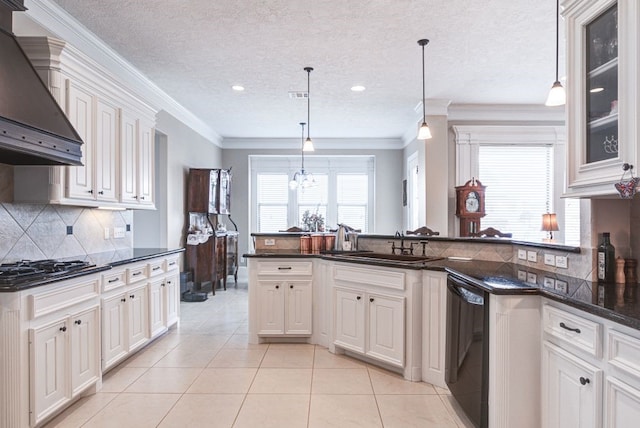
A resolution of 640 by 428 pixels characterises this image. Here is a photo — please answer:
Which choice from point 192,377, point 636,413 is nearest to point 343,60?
point 192,377

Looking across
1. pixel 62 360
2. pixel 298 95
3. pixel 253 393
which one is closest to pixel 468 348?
pixel 253 393

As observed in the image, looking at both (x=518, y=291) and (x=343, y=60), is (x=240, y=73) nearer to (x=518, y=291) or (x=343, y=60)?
(x=343, y=60)

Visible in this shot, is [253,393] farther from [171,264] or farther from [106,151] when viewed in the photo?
[106,151]

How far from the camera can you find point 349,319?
11.3 feet

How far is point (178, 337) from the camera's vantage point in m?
4.17

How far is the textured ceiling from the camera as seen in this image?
3.18m

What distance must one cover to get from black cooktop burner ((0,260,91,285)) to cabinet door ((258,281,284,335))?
5.33ft

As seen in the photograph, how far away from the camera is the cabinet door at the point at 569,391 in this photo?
158cm

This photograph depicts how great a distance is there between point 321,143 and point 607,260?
23.0 feet

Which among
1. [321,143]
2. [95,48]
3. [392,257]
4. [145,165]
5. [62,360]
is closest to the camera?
[62,360]

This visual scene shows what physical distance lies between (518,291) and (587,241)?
0.63m

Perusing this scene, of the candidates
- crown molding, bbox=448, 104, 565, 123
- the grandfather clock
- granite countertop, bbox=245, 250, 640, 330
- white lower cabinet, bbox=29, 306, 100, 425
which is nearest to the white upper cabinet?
white lower cabinet, bbox=29, 306, 100, 425

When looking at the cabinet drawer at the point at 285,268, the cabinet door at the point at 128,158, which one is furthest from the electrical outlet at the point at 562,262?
the cabinet door at the point at 128,158

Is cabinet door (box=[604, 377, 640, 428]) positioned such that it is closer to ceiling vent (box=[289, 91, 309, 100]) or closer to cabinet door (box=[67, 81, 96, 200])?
cabinet door (box=[67, 81, 96, 200])
